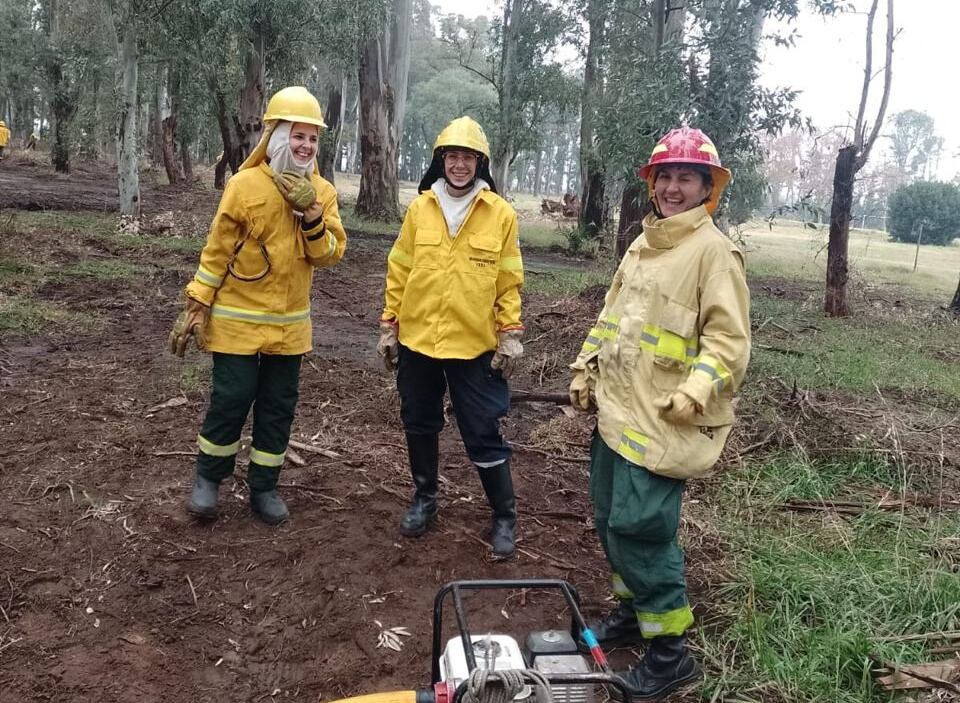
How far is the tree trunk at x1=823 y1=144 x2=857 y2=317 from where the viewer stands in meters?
10.6

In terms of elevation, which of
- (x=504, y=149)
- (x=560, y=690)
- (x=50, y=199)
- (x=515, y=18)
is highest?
(x=515, y=18)

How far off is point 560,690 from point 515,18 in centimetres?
1984

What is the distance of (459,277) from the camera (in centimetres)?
356

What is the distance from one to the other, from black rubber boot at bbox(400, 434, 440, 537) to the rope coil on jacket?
206cm

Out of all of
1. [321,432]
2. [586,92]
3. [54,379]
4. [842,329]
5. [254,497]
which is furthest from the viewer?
[586,92]

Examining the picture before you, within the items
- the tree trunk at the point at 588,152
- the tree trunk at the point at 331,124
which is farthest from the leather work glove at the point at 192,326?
the tree trunk at the point at 331,124

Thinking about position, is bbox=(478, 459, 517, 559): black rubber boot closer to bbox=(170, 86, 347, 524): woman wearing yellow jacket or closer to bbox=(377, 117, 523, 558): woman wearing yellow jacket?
bbox=(377, 117, 523, 558): woman wearing yellow jacket

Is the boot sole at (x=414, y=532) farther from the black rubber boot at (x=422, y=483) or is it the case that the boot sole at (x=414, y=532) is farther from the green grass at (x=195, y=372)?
the green grass at (x=195, y=372)

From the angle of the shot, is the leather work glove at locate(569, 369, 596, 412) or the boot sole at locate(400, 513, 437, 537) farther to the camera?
the boot sole at locate(400, 513, 437, 537)

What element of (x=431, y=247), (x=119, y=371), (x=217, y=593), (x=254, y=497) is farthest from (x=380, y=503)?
→ (x=119, y=371)

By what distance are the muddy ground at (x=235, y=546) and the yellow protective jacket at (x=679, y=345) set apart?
1.05m

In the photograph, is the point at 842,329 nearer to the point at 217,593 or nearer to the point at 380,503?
the point at 380,503

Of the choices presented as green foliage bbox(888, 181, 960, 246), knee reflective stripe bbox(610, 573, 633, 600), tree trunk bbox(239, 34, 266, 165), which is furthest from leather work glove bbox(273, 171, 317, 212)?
green foliage bbox(888, 181, 960, 246)

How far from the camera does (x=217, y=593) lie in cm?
338
